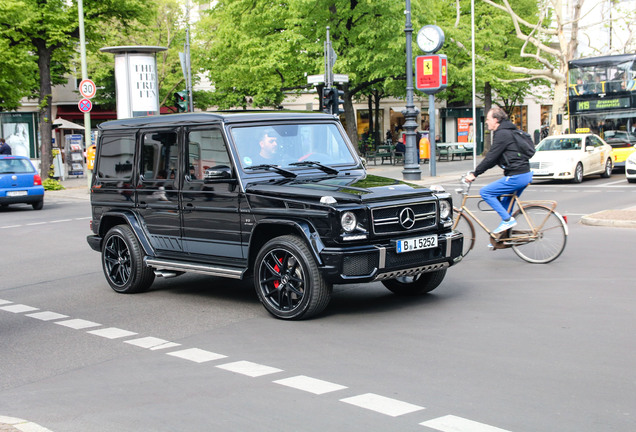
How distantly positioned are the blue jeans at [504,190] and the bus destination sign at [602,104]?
2136cm

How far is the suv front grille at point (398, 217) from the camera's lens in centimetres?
750

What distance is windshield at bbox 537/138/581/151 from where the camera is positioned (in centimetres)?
2680

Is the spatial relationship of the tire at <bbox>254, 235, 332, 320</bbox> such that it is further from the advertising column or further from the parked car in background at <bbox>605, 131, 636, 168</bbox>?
the parked car in background at <bbox>605, 131, 636, 168</bbox>

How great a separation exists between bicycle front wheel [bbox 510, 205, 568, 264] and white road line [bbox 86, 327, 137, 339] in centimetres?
526

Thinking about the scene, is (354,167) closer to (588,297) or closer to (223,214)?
(223,214)

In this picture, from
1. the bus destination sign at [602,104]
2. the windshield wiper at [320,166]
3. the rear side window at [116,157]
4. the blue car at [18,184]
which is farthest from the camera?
the bus destination sign at [602,104]

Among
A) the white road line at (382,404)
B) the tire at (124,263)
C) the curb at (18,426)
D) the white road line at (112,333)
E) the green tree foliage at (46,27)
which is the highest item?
the green tree foliage at (46,27)

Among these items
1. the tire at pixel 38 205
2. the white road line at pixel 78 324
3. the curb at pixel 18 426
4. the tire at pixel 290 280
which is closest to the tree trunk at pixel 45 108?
the tire at pixel 38 205

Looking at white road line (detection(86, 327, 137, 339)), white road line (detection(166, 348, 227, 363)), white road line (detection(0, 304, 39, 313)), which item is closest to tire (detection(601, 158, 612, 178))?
white road line (detection(0, 304, 39, 313))

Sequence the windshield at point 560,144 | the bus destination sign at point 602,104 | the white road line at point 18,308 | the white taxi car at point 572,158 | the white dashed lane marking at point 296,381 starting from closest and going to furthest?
the white dashed lane marking at point 296,381, the white road line at point 18,308, the white taxi car at point 572,158, the windshield at point 560,144, the bus destination sign at point 602,104

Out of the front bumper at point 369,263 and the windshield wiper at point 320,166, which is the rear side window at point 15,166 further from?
the front bumper at point 369,263

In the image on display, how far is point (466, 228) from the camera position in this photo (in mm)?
10781

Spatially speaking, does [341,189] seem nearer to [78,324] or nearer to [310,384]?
[310,384]

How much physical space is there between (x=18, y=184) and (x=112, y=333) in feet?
56.5
